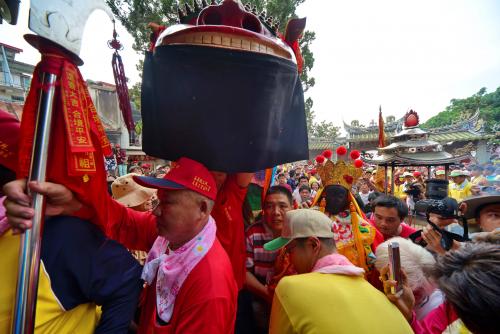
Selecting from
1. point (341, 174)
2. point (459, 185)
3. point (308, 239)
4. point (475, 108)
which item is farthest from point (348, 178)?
point (475, 108)

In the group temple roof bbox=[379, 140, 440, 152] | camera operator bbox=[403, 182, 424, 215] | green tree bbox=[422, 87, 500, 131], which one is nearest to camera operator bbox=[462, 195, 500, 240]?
camera operator bbox=[403, 182, 424, 215]

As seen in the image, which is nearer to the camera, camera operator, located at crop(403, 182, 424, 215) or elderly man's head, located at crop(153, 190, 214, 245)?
elderly man's head, located at crop(153, 190, 214, 245)

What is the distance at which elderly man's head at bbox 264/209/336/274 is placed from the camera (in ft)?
5.30

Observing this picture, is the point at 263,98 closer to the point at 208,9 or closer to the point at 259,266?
the point at 208,9

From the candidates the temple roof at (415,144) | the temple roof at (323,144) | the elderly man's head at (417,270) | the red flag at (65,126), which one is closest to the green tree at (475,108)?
the temple roof at (323,144)

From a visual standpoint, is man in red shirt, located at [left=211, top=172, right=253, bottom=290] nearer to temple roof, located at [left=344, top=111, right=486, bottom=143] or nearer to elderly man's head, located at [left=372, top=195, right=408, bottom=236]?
elderly man's head, located at [left=372, top=195, right=408, bottom=236]

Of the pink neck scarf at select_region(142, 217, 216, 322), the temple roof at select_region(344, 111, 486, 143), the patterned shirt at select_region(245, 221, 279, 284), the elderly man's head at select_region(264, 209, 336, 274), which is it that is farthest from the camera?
the temple roof at select_region(344, 111, 486, 143)

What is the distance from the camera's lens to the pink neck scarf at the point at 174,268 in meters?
1.23

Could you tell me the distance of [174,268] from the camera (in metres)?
1.26

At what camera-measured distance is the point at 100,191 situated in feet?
3.79

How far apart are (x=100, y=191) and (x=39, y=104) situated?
432 mm

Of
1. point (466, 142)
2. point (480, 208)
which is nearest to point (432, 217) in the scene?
point (480, 208)

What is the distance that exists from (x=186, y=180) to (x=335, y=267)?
2.90 ft

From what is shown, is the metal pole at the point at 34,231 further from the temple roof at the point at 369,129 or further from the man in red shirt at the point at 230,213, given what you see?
the temple roof at the point at 369,129
